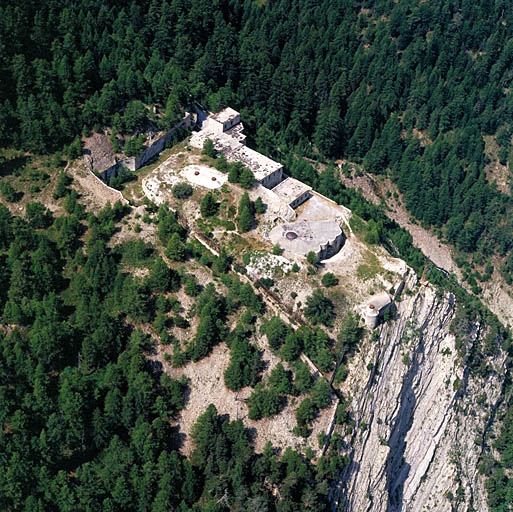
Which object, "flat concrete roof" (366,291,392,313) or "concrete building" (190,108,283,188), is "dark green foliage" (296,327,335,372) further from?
"concrete building" (190,108,283,188)

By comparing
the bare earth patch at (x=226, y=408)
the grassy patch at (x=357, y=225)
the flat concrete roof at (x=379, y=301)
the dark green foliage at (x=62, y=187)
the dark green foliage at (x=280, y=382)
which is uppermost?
the grassy patch at (x=357, y=225)

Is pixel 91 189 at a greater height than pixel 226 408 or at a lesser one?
greater

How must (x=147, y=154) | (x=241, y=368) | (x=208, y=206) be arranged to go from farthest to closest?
(x=147, y=154)
(x=208, y=206)
(x=241, y=368)

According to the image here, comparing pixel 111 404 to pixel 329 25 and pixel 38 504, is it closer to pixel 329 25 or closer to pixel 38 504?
pixel 38 504

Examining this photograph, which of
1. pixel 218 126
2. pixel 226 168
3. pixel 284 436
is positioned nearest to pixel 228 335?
pixel 284 436

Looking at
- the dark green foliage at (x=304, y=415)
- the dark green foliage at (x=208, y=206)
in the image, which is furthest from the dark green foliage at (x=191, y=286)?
the dark green foliage at (x=304, y=415)

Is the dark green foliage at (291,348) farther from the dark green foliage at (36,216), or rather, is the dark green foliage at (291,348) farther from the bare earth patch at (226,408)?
the dark green foliage at (36,216)

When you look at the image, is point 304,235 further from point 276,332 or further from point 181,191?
point 181,191

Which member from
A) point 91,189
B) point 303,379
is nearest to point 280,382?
point 303,379
